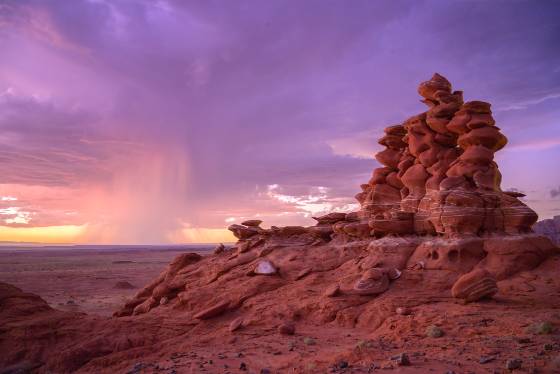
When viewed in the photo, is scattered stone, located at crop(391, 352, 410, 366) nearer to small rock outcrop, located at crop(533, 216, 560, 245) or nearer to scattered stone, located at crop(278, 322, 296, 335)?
scattered stone, located at crop(278, 322, 296, 335)

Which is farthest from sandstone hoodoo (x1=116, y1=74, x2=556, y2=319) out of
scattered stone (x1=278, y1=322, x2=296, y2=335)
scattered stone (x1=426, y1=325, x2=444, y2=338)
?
scattered stone (x1=426, y1=325, x2=444, y2=338)

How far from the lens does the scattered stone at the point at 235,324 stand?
16.3m

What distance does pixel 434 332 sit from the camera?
493 inches

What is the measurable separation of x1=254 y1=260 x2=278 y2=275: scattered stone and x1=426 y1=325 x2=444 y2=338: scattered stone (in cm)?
964

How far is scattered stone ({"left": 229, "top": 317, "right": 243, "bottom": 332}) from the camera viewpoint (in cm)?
1630

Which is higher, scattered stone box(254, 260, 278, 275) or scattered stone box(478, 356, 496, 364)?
scattered stone box(254, 260, 278, 275)

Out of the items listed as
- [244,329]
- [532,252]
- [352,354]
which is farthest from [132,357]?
[532,252]

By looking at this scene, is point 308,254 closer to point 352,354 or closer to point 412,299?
point 412,299

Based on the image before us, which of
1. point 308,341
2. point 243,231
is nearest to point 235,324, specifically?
point 308,341

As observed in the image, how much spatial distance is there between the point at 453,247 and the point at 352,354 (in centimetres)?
906

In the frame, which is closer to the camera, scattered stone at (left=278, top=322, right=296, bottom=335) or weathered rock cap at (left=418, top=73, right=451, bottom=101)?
scattered stone at (left=278, top=322, right=296, bottom=335)

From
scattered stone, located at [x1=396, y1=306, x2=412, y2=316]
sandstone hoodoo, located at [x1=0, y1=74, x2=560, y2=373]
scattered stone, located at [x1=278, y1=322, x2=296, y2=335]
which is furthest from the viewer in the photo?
scattered stone, located at [x1=278, y1=322, x2=296, y2=335]

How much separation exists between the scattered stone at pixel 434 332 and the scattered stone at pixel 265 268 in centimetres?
964

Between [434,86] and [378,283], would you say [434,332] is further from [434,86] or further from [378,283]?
[434,86]
